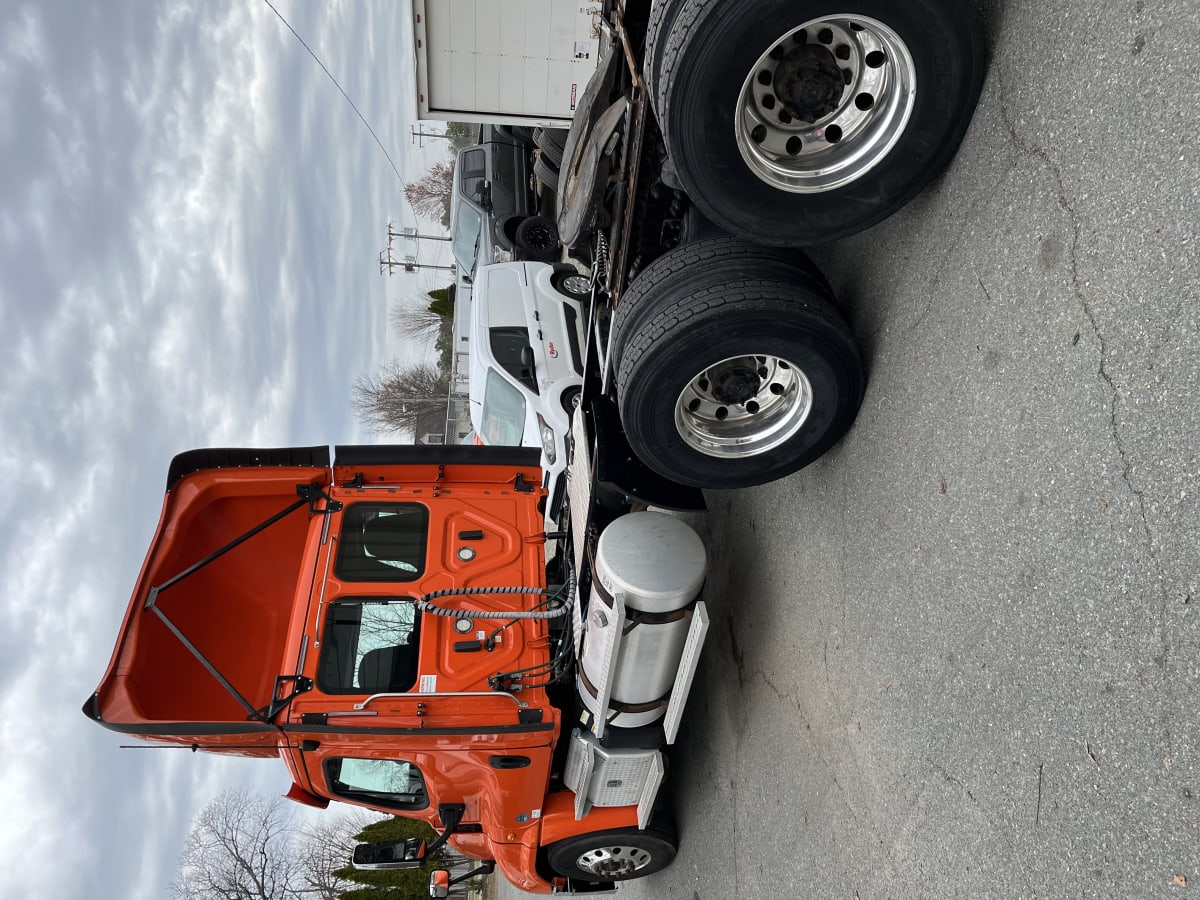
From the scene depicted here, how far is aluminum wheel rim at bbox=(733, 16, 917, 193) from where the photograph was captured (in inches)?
92.8

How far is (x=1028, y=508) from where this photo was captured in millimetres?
2242

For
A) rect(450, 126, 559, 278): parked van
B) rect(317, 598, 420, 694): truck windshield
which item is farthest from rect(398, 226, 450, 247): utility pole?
rect(317, 598, 420, 694): truck windshield

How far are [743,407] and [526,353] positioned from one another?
451 centimetres

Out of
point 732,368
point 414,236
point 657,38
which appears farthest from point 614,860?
point 414,236

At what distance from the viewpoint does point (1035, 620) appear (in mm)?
2195

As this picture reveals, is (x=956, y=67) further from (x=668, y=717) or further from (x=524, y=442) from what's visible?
(x=524, y=442)

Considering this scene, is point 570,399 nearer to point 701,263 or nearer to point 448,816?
point 448,816

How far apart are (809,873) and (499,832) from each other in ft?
6.00

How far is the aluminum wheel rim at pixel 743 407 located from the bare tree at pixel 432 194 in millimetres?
28447

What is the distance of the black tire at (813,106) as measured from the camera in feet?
7.07

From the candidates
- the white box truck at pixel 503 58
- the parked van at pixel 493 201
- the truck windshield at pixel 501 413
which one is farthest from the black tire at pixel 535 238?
the truck windshield at pixel 501 413

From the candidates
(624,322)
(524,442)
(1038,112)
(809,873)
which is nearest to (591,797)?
(809,873)

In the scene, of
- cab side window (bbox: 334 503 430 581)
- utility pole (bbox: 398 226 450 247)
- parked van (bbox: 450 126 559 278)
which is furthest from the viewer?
utility pole (bbox: 398 226 450 247)

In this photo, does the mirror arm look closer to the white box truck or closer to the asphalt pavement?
the asphalt pavement
